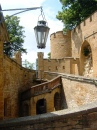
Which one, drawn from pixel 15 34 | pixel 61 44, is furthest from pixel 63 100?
pixel 15 34

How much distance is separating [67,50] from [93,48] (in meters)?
6.94

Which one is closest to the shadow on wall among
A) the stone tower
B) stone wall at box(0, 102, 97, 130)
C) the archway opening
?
the archway opening

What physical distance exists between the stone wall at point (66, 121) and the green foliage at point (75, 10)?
2449 centimetres

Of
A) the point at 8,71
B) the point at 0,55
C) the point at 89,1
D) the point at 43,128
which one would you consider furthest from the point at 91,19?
the point at 43,128

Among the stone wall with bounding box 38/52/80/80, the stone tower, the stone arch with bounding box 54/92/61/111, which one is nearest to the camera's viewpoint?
the stone arch with bounding box 54/92/61/111

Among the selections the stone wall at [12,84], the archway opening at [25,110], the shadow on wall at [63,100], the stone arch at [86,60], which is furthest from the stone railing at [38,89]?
the stone arch at [86,60]

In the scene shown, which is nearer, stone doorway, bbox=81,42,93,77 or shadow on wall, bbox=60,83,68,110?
shadow on wall, bbox=60,83,68,110

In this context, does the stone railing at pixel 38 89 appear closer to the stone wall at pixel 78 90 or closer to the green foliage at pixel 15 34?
the stone wall at pixel 78 90

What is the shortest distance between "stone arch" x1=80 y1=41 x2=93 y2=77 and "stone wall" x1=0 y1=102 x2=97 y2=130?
20667 mm

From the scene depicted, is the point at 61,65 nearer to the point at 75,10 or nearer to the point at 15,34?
the point at 75,10

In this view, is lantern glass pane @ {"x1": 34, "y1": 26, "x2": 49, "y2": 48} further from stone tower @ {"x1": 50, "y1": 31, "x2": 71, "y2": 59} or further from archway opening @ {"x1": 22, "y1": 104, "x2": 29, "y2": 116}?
stone tower @ {"x1": 50, "y1": 31, "x2": 71, "y2": 59}

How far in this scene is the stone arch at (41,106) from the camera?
19.5 m

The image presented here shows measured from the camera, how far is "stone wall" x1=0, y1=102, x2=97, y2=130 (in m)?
5.75

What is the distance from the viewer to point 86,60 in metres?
27.8
